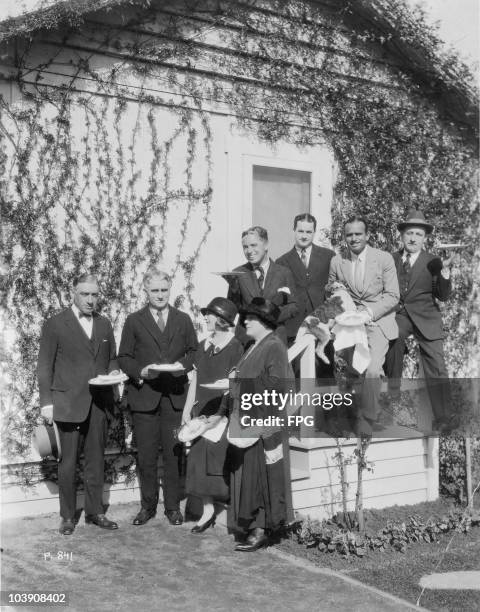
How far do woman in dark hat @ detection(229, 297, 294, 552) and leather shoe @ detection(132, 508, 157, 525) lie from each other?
2.82 ft

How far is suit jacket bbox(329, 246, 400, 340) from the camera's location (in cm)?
678

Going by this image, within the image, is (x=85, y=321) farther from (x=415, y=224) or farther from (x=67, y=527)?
(x=415, y=224)

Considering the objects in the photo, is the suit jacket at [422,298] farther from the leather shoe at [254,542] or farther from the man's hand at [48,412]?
the man's hand at [48,412]

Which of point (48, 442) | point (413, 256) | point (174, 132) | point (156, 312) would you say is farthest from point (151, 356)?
point (413, 256)

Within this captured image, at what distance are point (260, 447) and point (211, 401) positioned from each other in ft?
2.12

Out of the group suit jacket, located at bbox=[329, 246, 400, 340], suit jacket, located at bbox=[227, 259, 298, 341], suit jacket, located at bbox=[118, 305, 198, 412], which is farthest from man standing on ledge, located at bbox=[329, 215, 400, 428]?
suit jacket, located at bbox=[118, 305, 198, 412]

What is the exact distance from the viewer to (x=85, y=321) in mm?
6254

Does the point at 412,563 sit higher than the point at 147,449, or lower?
lower

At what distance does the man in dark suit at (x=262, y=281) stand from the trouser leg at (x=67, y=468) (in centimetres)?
163

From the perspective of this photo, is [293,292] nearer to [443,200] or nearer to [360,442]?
[360,442]

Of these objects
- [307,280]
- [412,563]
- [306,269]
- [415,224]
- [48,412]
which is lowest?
[412,563]

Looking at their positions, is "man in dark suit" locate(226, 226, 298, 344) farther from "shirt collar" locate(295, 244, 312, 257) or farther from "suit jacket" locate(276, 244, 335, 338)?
"shirt collar" locate(295, 244, 312, 257)

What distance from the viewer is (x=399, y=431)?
7.32 metres

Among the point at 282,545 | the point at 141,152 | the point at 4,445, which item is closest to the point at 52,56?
the point at 141,152
